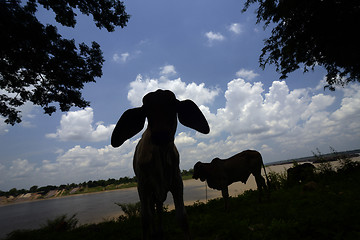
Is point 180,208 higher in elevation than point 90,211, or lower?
higher

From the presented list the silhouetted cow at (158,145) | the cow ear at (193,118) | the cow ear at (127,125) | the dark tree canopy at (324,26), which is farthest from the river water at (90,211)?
the dark tree canopy at (324,26)

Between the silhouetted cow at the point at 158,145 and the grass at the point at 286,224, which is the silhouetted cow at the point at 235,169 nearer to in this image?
the grass at the point at 286,224

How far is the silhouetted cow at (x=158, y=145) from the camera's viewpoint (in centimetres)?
219

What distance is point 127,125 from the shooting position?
2.42 m

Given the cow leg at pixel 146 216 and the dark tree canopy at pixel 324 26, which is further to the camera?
the dark tree canopy at pixel 324 26

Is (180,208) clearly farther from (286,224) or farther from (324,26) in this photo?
(324,26)

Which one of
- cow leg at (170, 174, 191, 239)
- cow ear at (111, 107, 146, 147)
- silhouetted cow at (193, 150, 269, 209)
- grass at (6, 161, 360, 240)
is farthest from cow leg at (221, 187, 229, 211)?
cow ear at (111, 107, 146, 147)

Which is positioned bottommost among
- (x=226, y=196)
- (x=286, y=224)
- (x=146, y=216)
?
(x=286, y=224)

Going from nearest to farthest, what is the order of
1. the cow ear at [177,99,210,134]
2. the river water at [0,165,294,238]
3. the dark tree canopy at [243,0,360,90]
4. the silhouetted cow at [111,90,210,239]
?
1. the silhouetted cow at [111,90,210,239]
2. the cow ear at [177,99,210,134]
3. the dark tree canopy at [243,0,360,90]
4. the river water at [0,165,294,238]

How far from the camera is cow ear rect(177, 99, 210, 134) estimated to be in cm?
252

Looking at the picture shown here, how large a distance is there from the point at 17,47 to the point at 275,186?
1241 cm

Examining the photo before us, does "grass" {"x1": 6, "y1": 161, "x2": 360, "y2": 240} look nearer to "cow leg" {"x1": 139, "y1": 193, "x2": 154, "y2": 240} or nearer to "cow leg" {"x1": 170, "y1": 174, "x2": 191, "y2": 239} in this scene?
"cow leg" {"x1": 170, "y1": 174, "x2": 191, "y2": 239}

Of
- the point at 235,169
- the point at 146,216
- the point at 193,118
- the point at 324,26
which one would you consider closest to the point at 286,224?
the point at 146,216

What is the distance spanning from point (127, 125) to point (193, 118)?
0.92 metres
